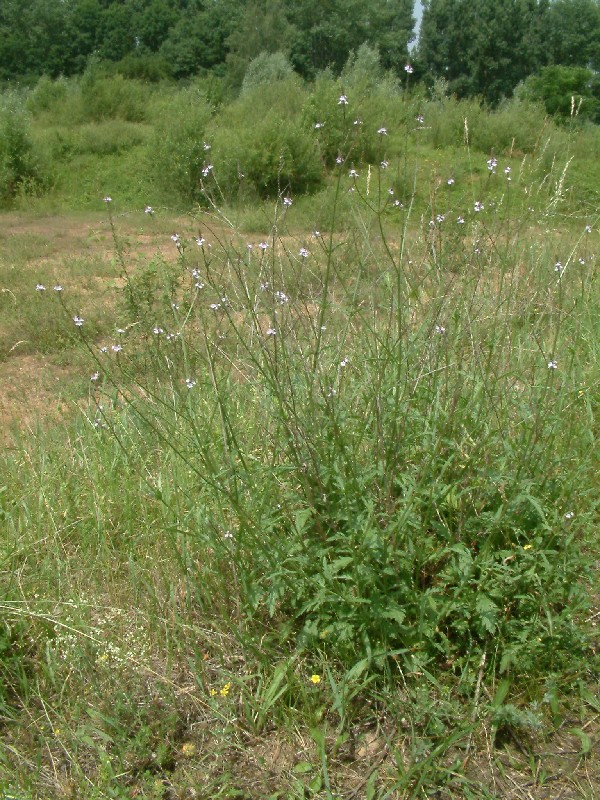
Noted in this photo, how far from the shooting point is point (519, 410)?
2.53 meters

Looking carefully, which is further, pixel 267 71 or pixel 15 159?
pixel 267 71

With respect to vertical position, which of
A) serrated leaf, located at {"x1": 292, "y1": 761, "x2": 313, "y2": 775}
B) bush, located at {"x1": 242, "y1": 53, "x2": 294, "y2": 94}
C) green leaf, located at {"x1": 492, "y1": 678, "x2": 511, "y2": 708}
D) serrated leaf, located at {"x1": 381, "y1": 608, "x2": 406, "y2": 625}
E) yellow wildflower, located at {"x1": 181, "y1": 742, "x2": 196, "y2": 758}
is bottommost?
bush, located at {"x1": 242, "y1": 53, "x2": 294, "y2": 94}

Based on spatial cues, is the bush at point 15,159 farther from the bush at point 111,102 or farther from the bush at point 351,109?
the bush at point 111,102

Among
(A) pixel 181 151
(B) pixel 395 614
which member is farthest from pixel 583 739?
(A) pixel 181 151

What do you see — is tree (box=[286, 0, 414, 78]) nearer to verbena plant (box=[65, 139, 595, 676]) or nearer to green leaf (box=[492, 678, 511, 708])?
verbena plant (box=[65, 139, 595, 676])

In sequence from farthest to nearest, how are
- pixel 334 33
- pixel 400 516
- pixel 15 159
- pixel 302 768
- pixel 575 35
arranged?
pixel 575 35 < pixel 334 33 < pixel 15 159 < pixel 400 516 < pixel 302 768

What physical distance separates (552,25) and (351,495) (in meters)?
51.5

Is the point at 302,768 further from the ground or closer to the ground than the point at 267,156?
further from the ground

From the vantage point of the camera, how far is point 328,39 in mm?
39344

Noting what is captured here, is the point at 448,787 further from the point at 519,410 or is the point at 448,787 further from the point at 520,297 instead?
the point at 520,297

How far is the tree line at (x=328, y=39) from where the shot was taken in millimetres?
41250

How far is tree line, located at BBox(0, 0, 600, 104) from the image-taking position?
41250 millimetres

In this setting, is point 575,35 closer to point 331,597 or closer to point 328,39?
point 328,39

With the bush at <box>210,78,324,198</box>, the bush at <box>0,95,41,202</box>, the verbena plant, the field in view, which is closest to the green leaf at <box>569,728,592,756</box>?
the field
